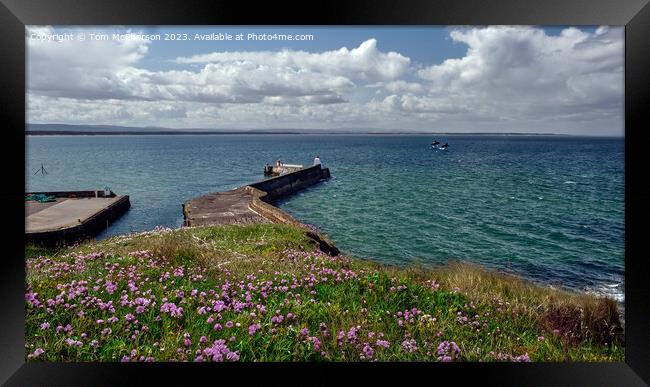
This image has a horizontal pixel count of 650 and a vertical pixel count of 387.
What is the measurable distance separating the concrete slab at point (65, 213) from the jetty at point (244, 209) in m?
5.22

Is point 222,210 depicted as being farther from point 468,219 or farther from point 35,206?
point 468,219

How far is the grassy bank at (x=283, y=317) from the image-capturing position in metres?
4.39

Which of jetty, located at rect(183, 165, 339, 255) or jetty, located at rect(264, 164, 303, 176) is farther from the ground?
jetty, located at rect(264, 164, 303, 176)

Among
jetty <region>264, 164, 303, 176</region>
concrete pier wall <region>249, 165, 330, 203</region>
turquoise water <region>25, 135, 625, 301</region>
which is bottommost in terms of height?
turquoise water <region>25, 135, 625, 301</region>

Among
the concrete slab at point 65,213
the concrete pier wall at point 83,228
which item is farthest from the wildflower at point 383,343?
the concrete slab at point 65,213

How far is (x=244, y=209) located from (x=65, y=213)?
9881 millimetres

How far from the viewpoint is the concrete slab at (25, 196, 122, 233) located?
19844 millimetres

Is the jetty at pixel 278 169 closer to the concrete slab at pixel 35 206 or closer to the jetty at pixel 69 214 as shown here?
the jetty at pixel 69 214

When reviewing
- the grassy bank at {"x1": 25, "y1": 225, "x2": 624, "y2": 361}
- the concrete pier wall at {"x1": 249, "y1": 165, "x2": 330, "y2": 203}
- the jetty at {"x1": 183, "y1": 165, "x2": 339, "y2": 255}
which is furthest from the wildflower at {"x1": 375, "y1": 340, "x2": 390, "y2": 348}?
the concrete pier wall at {"x1": 249, "y1": 165, "x2": 330, "y2": 203}

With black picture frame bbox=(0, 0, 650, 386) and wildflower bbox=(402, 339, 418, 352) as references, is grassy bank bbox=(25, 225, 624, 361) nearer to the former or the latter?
wildflower bbox=(402, 339, 418, 352)

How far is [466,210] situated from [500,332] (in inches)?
977

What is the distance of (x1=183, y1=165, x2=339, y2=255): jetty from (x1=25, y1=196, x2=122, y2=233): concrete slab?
5.22 meters
